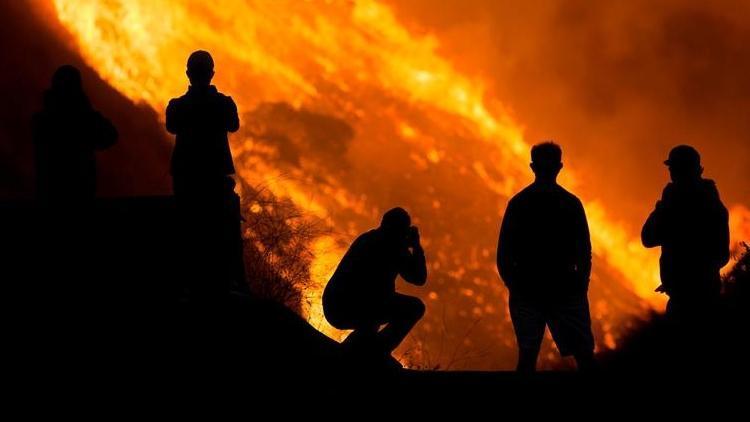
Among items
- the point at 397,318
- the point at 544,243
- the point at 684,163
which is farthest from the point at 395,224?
the point at 684,163

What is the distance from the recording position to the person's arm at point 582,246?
8273 mm

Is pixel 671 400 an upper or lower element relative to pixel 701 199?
lower

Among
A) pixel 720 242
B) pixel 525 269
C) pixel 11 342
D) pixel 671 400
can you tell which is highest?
pixel 720 242

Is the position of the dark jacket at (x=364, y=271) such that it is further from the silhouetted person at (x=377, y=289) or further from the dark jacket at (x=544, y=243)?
the dark jacket at (x=544, y=243)

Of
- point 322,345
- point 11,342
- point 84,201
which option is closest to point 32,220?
point 84,201

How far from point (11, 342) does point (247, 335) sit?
1.74m

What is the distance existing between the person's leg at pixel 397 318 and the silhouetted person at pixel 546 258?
667mm

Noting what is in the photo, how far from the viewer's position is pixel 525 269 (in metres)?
8.34

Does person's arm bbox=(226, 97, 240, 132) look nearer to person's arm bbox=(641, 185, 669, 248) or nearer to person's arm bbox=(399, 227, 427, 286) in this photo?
person's arm bbox=(399, 227, 427, 286)

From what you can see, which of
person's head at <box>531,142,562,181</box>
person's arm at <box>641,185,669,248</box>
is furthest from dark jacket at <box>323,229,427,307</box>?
person's arm at <box>641,185,669,248</box>

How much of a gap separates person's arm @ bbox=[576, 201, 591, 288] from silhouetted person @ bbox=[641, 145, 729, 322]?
2.34 feet

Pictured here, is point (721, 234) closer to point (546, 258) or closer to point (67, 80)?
point (546, 258)

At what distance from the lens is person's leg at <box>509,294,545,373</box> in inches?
332

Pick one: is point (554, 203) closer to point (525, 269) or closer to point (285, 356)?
point (525, 269)
